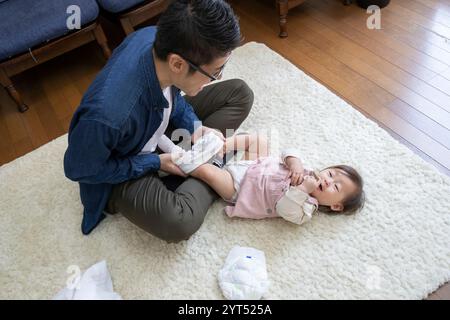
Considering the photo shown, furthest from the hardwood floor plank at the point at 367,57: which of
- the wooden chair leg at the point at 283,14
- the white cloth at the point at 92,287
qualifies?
the white cloth at the point at 92,287

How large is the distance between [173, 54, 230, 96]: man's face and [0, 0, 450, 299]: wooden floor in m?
0.87

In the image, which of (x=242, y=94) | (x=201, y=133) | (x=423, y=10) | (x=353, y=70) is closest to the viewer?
(x=201, y=133)

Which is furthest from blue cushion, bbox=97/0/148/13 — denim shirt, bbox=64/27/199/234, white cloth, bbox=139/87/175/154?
white cloth, bbox=139/87/175/154

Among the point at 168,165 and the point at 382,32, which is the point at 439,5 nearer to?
the point at 382,32

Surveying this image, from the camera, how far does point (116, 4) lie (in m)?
1.63

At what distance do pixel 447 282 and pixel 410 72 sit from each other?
101cm

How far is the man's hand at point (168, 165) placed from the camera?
3.76 feet

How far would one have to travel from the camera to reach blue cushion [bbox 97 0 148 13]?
64.1 inches

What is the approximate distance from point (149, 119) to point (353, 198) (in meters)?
0.69

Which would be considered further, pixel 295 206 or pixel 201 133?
pixel 201 133

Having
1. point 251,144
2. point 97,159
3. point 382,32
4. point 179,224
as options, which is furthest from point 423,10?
point 97,159

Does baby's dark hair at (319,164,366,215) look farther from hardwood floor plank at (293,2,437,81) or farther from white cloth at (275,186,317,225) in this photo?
hardwood floor plank at (293,2,437,81)

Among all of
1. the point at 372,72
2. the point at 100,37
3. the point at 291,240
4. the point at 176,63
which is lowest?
the point at 291,240
